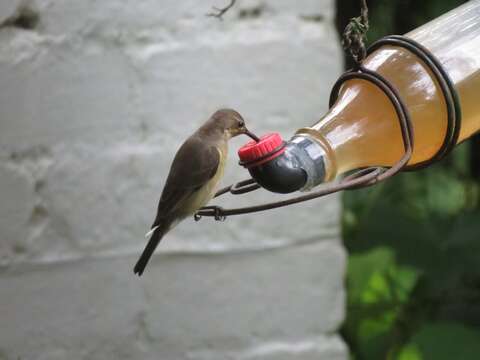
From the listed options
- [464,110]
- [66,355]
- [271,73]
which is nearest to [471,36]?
[464,110]

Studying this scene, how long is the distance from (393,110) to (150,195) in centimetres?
77

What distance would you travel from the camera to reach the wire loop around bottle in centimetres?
73

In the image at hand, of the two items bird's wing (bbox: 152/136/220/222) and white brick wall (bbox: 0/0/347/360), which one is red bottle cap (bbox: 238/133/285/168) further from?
white brick wall (bbox: 0/0/347/360)

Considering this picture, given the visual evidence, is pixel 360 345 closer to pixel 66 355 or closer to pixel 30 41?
pixel 66 355

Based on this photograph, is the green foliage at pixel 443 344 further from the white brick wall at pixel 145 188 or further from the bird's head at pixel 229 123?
the bird's head at pixel 229 123

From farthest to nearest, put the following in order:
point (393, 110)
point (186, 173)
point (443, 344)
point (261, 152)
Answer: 1. point (443, 344)
2. point (186, 173)
3. point (393, 110)
4. point (261, 152)

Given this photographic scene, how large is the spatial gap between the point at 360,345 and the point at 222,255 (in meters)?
0.49

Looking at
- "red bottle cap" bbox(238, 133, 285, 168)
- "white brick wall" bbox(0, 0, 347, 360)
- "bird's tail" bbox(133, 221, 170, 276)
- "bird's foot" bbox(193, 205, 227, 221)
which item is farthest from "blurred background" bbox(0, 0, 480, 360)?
"red bottle cap" bbox(238, 133, 285, 168)

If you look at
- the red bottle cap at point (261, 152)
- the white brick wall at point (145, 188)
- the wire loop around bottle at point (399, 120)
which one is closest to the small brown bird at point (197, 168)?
the wire loop around bottle at point (399, 120)

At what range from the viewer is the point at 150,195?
1545 mm

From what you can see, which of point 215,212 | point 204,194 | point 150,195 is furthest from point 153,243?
point 150,195

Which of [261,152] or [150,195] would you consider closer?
[261,152]

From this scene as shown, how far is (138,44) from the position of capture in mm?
1495

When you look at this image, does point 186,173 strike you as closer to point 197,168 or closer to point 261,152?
point 197,168
